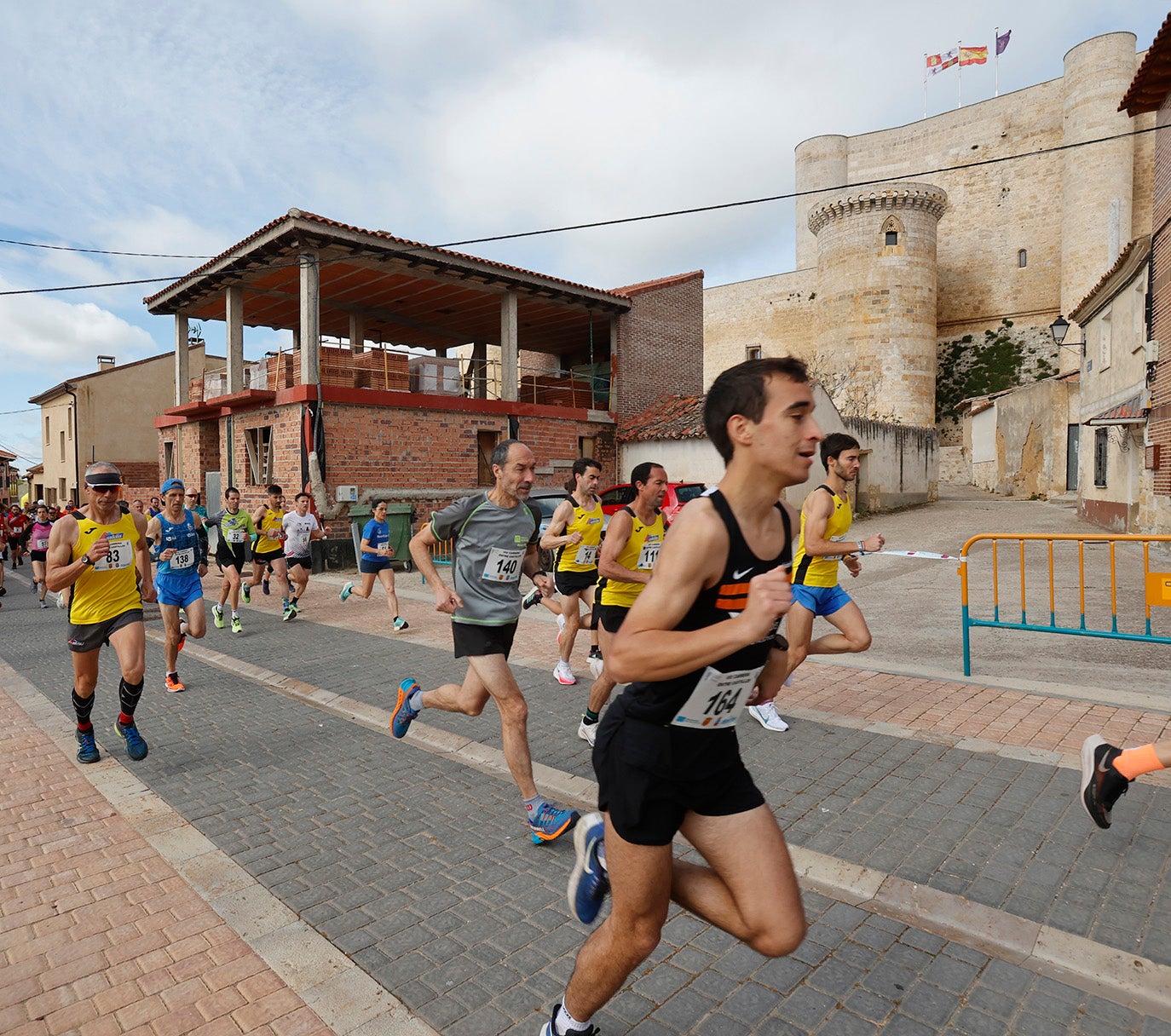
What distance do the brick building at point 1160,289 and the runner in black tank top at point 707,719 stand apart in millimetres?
16128

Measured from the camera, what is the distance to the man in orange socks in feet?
11.1

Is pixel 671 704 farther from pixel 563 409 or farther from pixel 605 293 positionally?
pixel 605 293

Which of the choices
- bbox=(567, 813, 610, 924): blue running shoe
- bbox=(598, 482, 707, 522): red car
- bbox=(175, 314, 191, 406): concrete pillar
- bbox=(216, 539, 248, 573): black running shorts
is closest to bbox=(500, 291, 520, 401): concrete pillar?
bbox=(598, 482, 707, 522): red car

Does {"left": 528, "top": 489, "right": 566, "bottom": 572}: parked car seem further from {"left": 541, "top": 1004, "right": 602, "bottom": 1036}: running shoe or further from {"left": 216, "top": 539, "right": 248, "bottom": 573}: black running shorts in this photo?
{"left": 541, "top": 1004, "right": 602, "bottom": 1036}: running shoe

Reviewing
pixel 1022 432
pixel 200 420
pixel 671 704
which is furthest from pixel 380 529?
pixel 1022 432

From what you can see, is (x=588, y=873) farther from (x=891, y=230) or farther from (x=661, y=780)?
(x=891, y=230)

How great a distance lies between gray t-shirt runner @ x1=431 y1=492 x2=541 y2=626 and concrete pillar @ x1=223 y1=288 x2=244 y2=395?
57.1 feet

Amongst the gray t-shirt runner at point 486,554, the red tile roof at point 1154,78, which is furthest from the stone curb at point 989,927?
the red tile roof at point 1154,78

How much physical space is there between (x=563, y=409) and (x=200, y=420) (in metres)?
10.3

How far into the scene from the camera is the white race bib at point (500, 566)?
422 centimetres

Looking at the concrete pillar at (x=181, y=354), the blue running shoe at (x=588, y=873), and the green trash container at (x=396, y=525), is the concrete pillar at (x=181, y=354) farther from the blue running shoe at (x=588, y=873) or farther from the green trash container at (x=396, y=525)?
the blue running shoe at (x=588, y=873)

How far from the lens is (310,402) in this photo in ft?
55.1

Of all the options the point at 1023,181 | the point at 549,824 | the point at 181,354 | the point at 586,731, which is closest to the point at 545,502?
the point at 586,731

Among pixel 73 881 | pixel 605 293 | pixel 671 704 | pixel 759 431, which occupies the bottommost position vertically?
pixel 73 881
